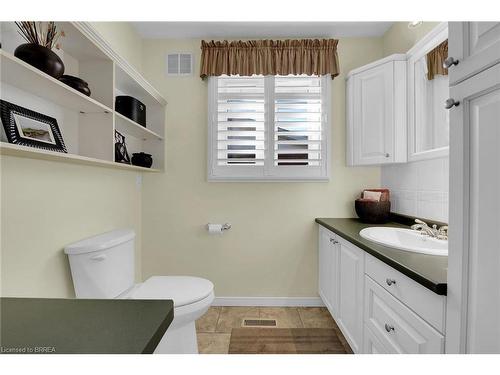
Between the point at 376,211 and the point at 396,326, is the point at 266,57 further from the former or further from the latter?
the point at 396,326

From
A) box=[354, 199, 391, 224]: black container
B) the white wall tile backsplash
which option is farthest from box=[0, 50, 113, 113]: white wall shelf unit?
the white wall tile backsplash

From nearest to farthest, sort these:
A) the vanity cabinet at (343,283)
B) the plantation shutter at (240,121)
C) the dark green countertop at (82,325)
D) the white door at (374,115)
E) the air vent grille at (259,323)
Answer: the dark green countertop at (82,325) → the vanity cabinet at (343,283) → the white door at (374,115) → the air vent grille at (259,323) → the plantation shutter at (240,121)

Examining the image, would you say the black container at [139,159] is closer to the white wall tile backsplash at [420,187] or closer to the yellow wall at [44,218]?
the yellow wall at [44,218]

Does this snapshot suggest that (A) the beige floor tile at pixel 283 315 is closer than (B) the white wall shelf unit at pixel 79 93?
No

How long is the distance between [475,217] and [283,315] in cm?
189

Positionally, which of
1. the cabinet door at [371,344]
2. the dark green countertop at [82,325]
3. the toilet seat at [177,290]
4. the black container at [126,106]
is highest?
the black container at [126,106]

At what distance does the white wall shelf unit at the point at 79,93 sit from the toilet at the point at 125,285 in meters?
0.49

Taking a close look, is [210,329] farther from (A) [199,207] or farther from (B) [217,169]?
(B) [217,169]

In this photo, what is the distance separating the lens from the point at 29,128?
44.1 inches

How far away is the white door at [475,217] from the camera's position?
667mm

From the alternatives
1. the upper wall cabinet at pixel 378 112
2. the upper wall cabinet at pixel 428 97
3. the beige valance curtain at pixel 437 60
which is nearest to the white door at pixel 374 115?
the upper wall cabinet at pixel 378 112

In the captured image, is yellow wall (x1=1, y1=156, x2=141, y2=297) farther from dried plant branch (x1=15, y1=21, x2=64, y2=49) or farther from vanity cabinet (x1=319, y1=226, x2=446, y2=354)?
vanity cabinet (x1=319, y1=226, x2=446, y2=354)

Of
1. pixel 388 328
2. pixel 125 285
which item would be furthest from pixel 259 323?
pixel 388 328
